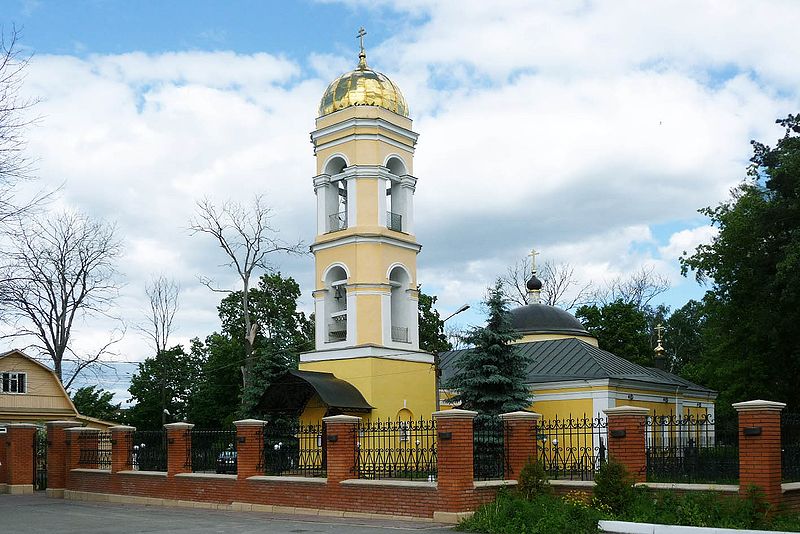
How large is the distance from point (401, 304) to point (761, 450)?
18.0m

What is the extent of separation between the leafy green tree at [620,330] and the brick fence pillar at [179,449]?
3487cm

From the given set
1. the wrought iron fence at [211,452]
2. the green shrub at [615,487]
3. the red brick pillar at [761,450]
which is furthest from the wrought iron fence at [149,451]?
the red brick pillar at [761,450]

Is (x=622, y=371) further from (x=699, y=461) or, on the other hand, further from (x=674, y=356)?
(x=674, y=356)

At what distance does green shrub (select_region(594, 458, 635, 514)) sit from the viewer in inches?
581

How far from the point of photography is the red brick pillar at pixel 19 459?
2538cm

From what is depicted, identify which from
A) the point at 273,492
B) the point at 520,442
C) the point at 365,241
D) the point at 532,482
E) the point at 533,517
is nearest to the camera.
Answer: the point at 533,517

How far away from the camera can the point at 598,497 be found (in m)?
15.0

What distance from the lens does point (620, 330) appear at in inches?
2093

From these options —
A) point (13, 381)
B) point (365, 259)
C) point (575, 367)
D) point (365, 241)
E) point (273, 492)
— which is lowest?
point (273, 492)

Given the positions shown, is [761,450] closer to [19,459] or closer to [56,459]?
[56,459]

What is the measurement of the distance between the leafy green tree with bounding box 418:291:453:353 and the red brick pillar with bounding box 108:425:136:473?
1202 inches

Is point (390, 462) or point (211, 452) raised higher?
point (390, 462)

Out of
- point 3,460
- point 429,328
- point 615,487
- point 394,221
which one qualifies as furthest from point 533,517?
point 429,328

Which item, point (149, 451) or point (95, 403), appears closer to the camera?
point (149, 451)
